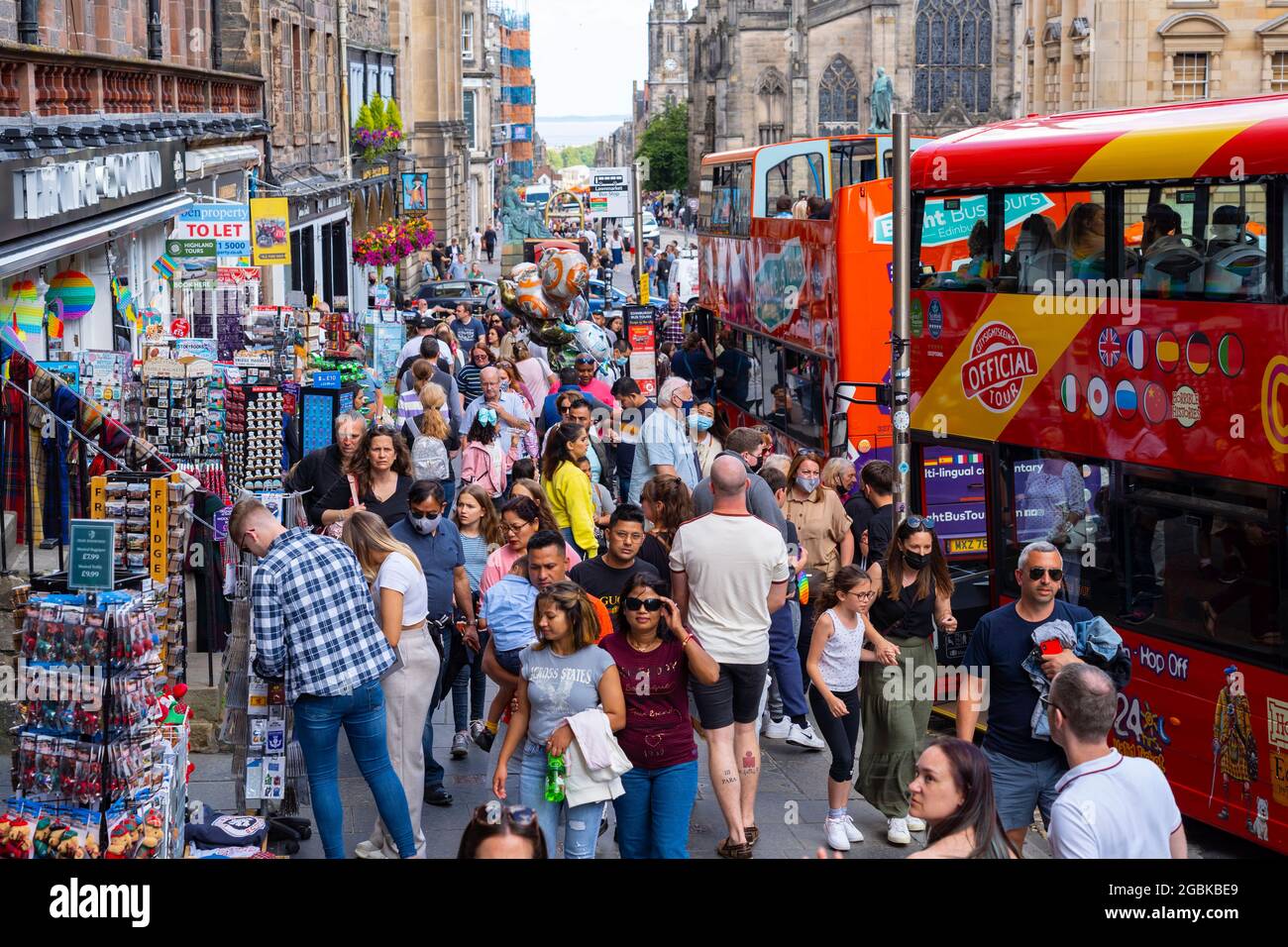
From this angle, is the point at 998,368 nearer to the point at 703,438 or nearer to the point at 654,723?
the point at 703,438

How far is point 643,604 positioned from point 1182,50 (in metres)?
48.3

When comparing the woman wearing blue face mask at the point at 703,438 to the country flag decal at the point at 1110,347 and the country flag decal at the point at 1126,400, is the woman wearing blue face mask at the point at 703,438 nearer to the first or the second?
the country flag decal at the point at 1110,347

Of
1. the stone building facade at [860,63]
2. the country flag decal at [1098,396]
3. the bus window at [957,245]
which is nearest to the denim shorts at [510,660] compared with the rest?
the country flag decal at [1098,396]

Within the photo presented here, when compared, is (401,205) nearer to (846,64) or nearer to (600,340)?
(600,340)

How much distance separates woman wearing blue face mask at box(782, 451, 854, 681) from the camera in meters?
11.3

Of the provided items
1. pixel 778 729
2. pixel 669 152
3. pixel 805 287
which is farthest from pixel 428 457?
pixel 669 152

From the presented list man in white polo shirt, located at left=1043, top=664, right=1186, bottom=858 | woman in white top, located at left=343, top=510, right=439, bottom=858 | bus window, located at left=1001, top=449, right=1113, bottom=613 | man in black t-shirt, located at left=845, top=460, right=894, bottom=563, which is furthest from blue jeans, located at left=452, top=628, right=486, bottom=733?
man in white polo shirt, located at left=1043, top=664, right=1186, bottom=858

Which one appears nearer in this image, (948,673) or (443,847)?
(443,847)

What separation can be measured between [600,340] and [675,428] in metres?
11.1

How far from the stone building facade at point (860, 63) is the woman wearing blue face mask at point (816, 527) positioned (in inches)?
3571

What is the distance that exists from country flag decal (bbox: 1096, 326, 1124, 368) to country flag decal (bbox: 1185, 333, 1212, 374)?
2.11 feet

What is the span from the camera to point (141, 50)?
76.3 feet

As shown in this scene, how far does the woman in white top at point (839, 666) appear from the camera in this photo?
29.0 ft
